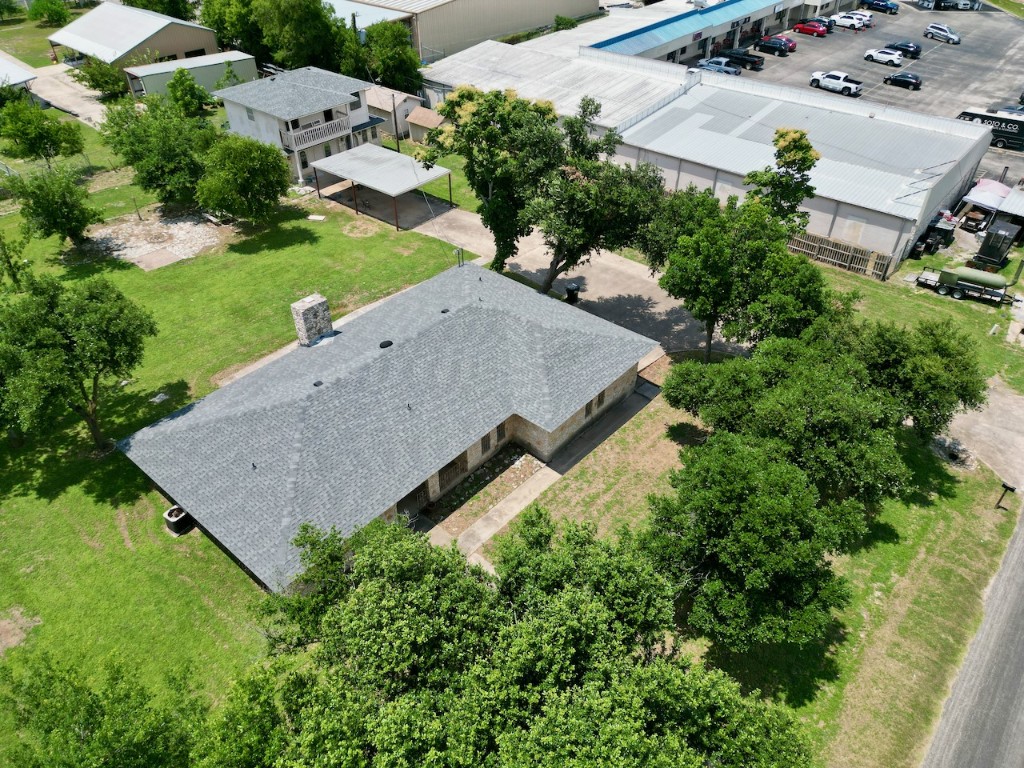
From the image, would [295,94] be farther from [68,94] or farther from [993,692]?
[993,692]

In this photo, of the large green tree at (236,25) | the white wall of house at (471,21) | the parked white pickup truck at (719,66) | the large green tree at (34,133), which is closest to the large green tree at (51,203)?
the large green tree at (34,133)

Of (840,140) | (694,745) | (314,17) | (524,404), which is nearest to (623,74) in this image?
(840,140)

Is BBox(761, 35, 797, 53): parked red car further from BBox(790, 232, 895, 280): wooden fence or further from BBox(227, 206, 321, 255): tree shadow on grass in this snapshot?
BBox(227, 206, 321, 255): tree shadow on grass

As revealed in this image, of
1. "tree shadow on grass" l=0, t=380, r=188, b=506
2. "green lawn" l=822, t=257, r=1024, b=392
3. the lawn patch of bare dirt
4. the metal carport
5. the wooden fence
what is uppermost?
the metal carport

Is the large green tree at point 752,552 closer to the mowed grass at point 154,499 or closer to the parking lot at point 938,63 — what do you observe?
the mowed grass at point 154,499

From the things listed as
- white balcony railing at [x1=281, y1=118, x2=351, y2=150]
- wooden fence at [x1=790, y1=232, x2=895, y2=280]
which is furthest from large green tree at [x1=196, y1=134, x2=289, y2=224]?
wooden fence at [x1=790, y1=232, x2=895, y2=280]

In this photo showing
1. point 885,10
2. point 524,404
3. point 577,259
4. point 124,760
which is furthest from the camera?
point 885,10

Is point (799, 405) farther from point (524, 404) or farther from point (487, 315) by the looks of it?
point (487, 315)
